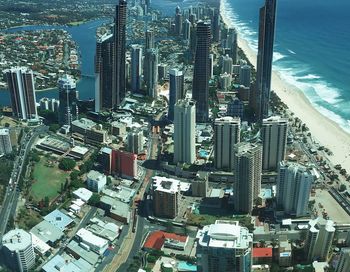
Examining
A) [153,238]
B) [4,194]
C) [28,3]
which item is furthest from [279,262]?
[28,3]

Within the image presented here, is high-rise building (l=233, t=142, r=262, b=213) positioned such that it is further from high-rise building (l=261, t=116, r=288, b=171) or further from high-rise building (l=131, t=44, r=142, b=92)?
high-rise building (l=131, t=44, r=142, b=92)

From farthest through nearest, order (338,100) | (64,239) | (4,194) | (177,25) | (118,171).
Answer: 1. (177,25)
2. (338,100)
3. (118,171)
4. (4,194)
5. (64,239)

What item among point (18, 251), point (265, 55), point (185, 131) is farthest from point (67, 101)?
point (18, 251)

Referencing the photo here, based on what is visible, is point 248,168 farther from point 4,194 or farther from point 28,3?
point 28,3

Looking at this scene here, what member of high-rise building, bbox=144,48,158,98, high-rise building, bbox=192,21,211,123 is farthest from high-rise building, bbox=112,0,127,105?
high-rise building, bbox=192,21,211,123

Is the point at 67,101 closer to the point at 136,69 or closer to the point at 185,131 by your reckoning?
the point at 136,69

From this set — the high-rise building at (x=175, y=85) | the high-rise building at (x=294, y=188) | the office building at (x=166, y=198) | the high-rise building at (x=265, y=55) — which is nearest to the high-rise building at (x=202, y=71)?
the high-rise building at (x=175, y=85)

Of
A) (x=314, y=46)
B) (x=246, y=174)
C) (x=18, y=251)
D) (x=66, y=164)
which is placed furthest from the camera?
(x=314, y=46)
